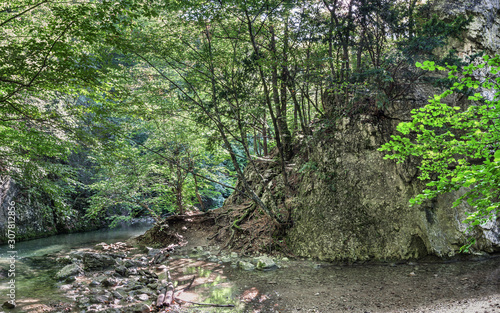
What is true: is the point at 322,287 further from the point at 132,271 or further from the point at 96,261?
the point at 96,261

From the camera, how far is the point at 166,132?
12.1 metres

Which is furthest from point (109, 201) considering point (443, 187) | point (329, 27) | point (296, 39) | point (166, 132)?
point (443, 187)

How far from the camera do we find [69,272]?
7.23 meters

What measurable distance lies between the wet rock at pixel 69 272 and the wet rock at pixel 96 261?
12.4 inches

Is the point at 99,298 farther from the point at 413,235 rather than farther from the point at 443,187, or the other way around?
the point at 413,235

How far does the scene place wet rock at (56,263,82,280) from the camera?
709cm

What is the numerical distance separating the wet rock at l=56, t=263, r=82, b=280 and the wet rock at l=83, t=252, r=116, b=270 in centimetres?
32

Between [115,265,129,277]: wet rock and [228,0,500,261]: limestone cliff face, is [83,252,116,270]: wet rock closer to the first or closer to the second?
[115,265,129,277]: wet rock

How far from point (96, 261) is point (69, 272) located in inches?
34.2

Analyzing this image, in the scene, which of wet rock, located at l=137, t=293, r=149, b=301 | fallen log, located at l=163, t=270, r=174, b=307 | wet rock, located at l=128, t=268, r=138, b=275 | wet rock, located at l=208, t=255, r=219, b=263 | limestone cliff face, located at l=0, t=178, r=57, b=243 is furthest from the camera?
limestone cliff face, located at l=0, t=178, r=57, b=243

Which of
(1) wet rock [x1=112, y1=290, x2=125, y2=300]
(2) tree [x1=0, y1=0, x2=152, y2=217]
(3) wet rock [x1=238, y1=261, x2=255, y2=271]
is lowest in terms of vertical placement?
(3) wet rock [x1=238, y1=261, x2=255, y2=271]

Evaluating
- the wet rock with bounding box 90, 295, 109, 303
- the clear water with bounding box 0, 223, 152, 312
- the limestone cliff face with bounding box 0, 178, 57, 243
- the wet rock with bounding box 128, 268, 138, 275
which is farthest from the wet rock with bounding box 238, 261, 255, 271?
the limestone cliff face with bounding box 0, 178, 57, 243

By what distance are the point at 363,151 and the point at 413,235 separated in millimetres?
2554

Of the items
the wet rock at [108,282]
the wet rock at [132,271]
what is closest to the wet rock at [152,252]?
the wet rock at [132,271]
